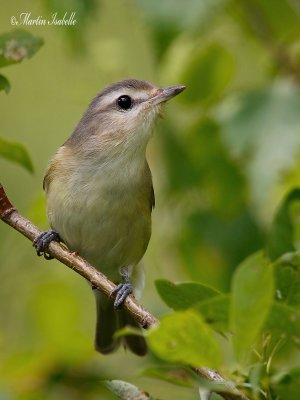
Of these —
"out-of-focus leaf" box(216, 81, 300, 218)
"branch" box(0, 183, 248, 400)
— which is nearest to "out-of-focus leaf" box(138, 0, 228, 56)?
"out-of-focus leaf" box(216, 81, 300, 218)

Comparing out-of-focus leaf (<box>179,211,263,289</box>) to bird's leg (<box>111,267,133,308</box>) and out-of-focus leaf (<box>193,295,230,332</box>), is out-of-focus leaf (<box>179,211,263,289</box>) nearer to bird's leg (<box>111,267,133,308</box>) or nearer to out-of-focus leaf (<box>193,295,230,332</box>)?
bird's leg (<box>111,267,133,308</box>)

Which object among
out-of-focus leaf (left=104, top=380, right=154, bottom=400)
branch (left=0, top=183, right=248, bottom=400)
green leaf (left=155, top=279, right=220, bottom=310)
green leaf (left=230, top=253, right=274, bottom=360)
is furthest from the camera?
branch (left=0, top=183, right=248, bottom=400)

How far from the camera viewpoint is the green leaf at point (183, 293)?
200 cm

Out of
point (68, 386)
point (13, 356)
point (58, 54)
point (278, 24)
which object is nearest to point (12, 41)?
point (13, 356)

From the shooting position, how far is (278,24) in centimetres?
446

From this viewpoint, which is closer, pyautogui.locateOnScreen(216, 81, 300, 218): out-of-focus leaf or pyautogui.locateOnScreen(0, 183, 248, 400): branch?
pyautogui.locateOnScreen(0, 183, 248, 400): branch

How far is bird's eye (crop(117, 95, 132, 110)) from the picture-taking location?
4.71m

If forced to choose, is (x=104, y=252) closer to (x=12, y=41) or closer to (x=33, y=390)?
(x=33, y=390)

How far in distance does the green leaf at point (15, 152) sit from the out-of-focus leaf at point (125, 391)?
1124 mm

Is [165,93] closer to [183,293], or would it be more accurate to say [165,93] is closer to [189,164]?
[189,164]

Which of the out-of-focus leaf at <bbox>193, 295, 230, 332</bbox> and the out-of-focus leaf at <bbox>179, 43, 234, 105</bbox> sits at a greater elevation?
the out-of-focus leaf at <bbox>179, 43, 234, 105</bbox>

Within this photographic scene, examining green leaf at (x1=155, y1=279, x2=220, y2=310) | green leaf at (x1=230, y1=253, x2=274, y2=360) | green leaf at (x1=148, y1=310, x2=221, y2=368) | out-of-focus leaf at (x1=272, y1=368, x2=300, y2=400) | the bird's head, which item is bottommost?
out-of-focus leaf at (x1=272, y1=368, x2=300, y2=400)

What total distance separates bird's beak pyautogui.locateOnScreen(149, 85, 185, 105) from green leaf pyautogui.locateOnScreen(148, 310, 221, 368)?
109 inches

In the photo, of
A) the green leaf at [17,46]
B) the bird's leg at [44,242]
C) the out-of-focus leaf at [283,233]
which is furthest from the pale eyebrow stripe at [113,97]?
the out-of-focus leaf at [283,233]
